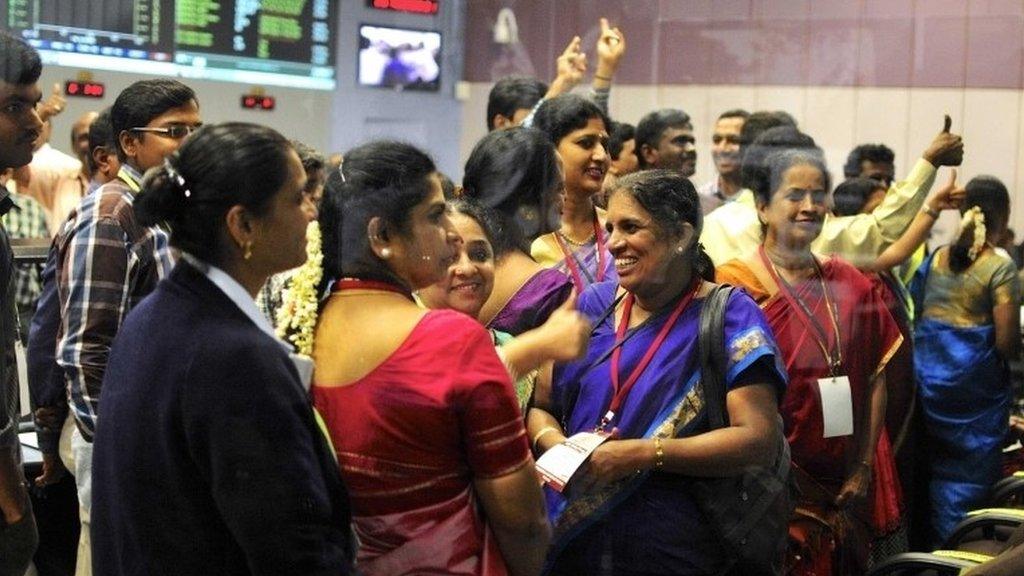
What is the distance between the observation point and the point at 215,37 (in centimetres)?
249

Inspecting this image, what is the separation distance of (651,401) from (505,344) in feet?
1.13

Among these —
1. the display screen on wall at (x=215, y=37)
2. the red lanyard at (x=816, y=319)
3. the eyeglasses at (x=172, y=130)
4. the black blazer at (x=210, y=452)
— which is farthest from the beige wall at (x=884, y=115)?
the black blazer at (x=210, y=452)

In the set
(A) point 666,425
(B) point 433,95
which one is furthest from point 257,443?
(B) point 433,95

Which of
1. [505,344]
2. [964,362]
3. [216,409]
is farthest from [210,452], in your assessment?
[964,362]

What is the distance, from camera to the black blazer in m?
1.58

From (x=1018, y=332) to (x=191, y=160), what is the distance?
2889 millimetres

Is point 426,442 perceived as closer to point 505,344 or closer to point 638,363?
point 505,344

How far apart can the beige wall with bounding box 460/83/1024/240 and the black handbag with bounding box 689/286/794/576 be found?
862mm

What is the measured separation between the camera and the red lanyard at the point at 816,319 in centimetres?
302

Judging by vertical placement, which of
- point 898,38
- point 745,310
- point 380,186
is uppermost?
point 898,38

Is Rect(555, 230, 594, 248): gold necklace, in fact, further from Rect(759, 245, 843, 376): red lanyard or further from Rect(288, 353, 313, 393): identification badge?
Rect(288, 353, 313, 393): identification badge

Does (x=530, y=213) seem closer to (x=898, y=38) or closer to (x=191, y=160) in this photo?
(x=191, y=160)

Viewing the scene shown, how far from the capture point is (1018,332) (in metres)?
3.96

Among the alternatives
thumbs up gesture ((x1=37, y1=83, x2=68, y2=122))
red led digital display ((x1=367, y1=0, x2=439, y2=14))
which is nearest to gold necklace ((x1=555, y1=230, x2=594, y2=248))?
red led digital display ((x1=367, y1=0, x2=439, y2=14))
